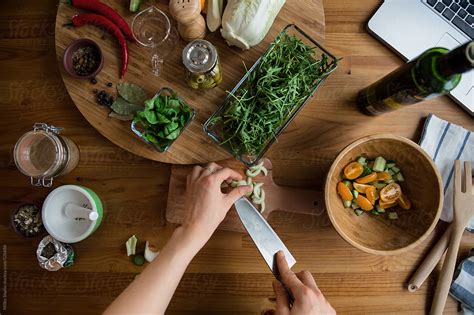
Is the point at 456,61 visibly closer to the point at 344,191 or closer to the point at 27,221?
the point at 344,191

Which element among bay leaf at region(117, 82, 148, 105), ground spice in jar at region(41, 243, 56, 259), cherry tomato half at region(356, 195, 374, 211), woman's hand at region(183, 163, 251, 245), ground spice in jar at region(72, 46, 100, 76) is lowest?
ground spice in jar at region(41, 243, 56, 259)

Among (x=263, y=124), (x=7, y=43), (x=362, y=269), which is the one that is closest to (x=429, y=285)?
(x=362, y=269)

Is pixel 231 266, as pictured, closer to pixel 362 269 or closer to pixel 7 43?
pixel 362 269

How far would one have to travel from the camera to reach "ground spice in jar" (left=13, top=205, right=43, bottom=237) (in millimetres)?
1092

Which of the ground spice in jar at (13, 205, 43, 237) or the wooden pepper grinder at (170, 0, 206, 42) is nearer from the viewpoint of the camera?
the wooden pepper grinder at (170, 0, 206, 42)

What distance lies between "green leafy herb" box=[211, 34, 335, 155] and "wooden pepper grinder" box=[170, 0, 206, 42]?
0.19 meters

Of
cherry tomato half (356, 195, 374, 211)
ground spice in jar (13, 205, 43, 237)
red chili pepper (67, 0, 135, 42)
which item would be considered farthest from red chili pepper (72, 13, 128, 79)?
cherry tomato half (356, 195, 374, 211)

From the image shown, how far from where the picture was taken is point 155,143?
98 centimetres

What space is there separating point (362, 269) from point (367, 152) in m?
0.35

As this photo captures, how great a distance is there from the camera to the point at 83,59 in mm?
1033

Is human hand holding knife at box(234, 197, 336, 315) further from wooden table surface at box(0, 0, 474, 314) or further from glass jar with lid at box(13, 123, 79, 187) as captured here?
glass jar with lid at box(13, 123, 79, 187)

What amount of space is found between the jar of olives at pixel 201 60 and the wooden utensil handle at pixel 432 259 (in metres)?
0.77

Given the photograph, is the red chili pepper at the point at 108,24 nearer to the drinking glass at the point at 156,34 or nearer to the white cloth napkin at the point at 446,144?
the drinking glass at the point at 156,34

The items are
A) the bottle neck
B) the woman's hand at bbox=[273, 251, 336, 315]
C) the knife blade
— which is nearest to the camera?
the bottle neck
